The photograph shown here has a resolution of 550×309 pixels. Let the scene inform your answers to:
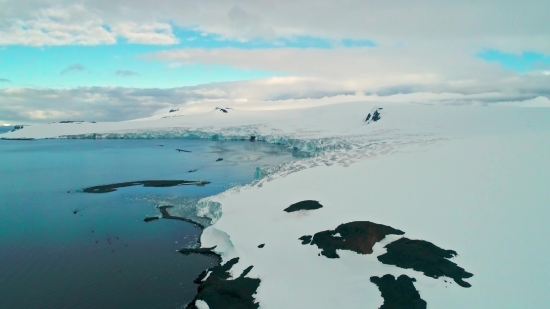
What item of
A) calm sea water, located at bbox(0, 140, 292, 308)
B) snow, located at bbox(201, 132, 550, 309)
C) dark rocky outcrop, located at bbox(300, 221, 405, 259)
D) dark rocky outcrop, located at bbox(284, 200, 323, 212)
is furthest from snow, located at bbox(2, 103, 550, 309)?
calm sea water, located at bbox(0, 140, 292, 308)

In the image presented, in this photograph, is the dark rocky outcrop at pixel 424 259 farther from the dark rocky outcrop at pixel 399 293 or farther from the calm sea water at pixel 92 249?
the calm sea water at pixel 92 249

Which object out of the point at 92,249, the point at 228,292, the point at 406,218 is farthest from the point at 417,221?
the point at 92,249

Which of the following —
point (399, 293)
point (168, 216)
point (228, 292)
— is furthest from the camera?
point (168, 216)

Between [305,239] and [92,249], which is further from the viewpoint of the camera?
[92,249]

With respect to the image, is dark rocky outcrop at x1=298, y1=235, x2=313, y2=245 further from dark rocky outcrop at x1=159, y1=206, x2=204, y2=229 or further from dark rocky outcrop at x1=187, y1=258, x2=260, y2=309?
dark rocky outcrop at x1=159, y1=206, x2=204, y2=229

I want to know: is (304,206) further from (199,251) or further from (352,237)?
(199,251)


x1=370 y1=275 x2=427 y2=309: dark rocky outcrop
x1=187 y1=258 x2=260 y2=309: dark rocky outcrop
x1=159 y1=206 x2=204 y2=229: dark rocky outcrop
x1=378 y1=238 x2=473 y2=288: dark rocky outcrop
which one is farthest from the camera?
x1=159 y1=206 x2=204 y2=229: dark rocky outcrop
